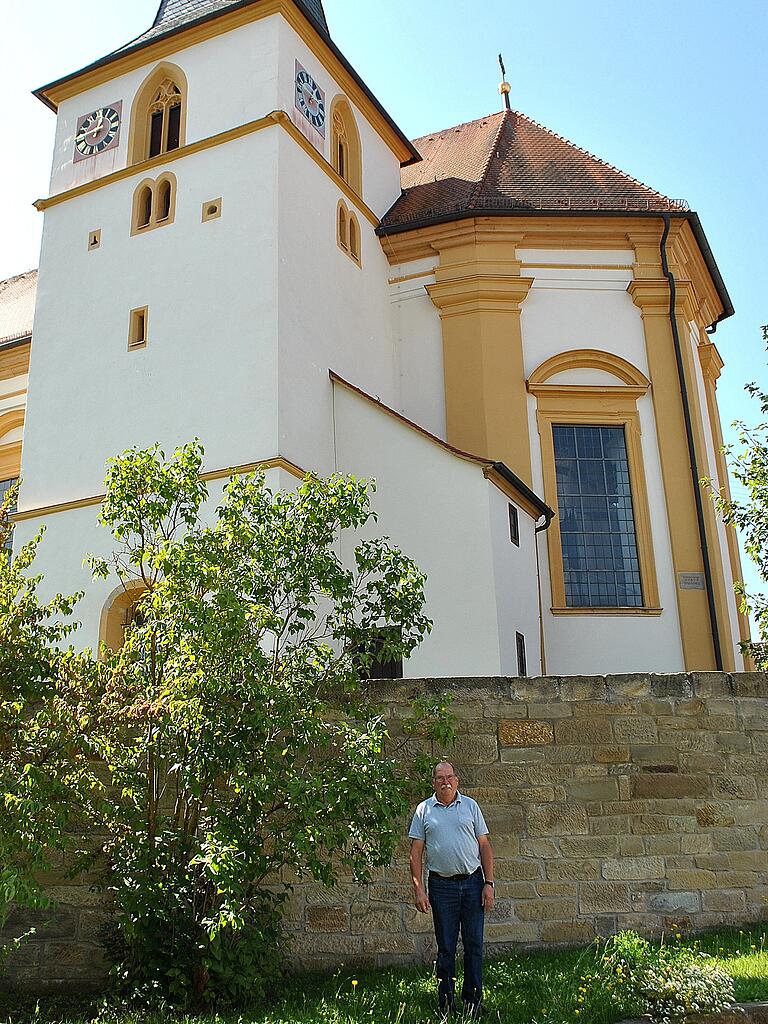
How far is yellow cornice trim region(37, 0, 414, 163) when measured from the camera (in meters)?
16.5

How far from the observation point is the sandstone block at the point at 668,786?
8.07 m

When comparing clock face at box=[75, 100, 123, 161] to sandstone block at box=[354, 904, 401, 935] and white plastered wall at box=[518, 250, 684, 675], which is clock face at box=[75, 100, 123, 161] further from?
sandstone block at box=[354, 904, 401, 935]

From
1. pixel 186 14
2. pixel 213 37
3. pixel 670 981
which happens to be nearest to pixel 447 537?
pixel 670 981

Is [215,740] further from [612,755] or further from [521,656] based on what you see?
[521,656]

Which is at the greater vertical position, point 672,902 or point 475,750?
point 475,750

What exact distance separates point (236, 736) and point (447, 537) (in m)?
6.93

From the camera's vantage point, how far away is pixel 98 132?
57.2 ft

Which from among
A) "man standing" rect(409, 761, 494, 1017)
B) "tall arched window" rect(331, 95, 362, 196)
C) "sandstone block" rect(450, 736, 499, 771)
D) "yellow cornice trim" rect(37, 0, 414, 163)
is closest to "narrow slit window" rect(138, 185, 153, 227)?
"yellow cornice trim" rect(37, 0, 414, 163)

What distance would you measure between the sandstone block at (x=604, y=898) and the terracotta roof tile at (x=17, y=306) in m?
16.4

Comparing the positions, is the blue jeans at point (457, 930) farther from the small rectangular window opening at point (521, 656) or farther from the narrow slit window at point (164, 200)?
the narrow slit window at point (164, 200)

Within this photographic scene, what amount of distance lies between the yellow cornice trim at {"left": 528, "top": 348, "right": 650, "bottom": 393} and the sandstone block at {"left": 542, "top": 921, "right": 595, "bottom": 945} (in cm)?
1041

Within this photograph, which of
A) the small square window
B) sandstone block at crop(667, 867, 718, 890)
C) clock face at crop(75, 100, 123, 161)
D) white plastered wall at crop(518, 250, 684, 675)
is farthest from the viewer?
clock face at crop(75, 100, 123, 161)

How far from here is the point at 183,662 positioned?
23.7ft

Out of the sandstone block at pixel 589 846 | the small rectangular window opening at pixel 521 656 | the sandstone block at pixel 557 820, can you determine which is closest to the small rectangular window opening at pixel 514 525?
the small rectangular window opening at pixel 521 656
